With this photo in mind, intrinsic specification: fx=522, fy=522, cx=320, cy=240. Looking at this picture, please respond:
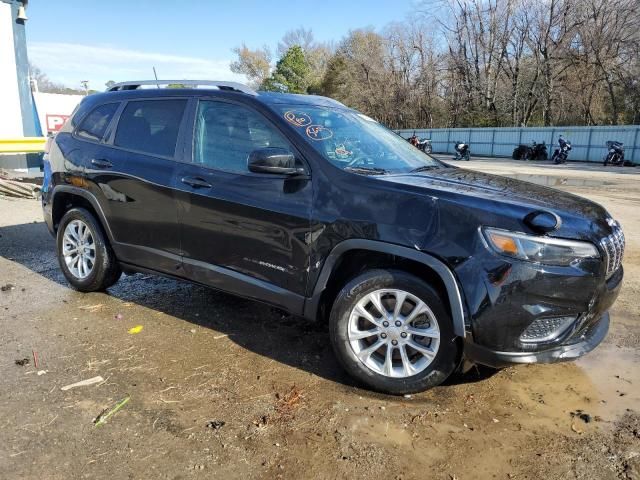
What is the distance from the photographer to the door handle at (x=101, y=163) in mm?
4552

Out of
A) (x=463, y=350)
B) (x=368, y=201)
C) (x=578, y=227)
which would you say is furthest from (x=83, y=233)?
(x=578, y=227)

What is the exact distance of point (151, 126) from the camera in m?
4.39

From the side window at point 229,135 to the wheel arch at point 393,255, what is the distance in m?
0.86

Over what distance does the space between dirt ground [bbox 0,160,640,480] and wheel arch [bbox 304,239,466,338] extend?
0.51 m

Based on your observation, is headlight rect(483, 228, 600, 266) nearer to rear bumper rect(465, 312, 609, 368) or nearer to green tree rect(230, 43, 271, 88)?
rear bumper rect(465, 312, 609, 368)

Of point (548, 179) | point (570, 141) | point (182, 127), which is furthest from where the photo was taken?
point (570, 141)

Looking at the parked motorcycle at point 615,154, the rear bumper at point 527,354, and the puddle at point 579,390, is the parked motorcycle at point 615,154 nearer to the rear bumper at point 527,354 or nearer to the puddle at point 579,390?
the puddle at point 579,390

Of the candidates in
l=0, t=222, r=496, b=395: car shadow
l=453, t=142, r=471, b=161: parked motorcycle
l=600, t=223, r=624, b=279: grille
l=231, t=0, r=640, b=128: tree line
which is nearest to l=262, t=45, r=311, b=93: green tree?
l=231, t=0, r=640, b=128: tree line

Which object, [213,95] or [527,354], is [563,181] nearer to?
[213,95]

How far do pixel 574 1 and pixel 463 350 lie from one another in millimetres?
43118

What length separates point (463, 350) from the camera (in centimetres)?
303

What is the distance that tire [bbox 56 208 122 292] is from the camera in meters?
4.78

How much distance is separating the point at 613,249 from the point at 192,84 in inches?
130

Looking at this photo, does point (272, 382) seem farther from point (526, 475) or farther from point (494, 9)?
point (494, 9)
